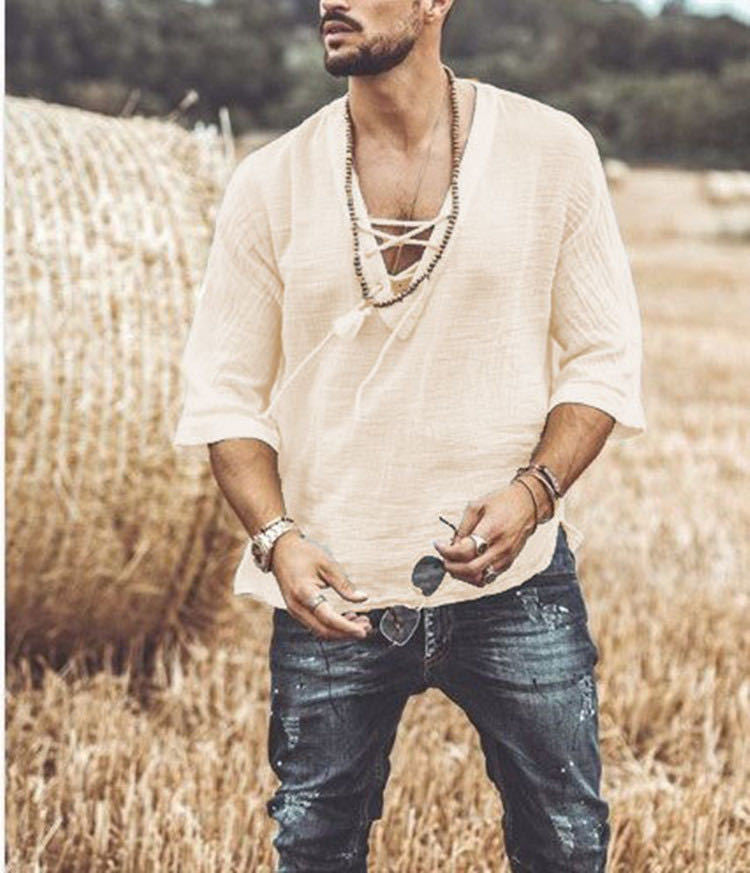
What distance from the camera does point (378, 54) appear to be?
181 centimetres

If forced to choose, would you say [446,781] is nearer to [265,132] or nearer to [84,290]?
[84,290]

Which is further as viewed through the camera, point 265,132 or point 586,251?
point 265,132

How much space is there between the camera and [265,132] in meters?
26.9

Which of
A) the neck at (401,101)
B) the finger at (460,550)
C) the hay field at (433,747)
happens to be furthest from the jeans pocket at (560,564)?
the hay field at (433,747)

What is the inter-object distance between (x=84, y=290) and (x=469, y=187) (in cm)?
188

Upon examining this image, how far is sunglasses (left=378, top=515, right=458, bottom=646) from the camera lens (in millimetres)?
1864

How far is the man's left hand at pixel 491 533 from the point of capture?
172cm

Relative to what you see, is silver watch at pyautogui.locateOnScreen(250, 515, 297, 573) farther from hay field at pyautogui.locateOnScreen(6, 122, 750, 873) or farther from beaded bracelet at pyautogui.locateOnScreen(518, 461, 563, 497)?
hay field at pyautogui.locateOnScreen(6, 122, 750, 873)

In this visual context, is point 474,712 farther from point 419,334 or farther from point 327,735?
point 419,334

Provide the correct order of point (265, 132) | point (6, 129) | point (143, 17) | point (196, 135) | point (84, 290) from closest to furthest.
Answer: point (84, 290) < point (6, 129) < point (196, 135) < point (265, 132) < point (143, 17)

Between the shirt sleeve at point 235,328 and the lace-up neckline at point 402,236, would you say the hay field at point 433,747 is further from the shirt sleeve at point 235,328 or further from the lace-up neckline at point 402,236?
the lace-up neckline at point 402,236

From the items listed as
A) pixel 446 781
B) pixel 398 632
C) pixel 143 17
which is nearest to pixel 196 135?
pixel 446 781

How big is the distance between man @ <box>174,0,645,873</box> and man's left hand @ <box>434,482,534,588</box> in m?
0.01

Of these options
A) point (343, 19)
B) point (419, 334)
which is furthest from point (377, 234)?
point (343, 19)
